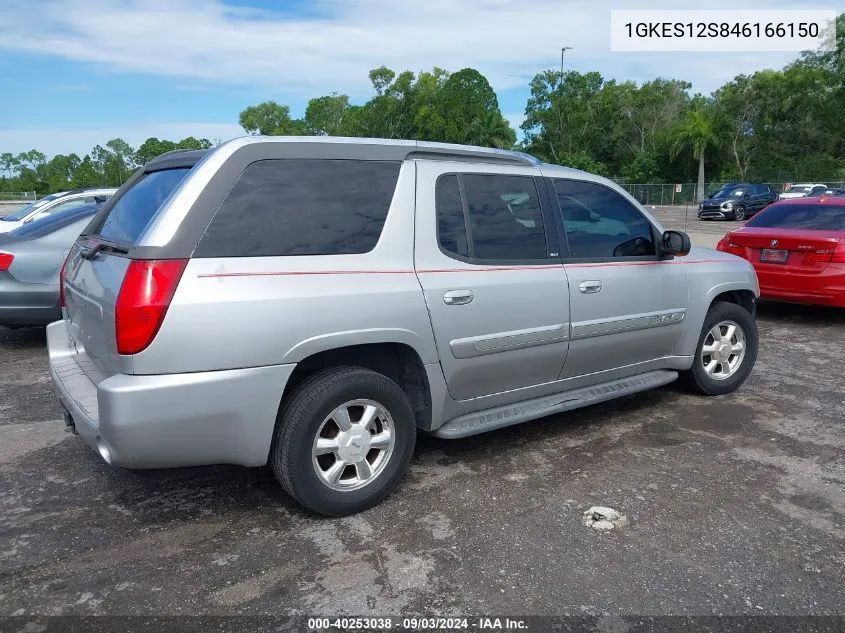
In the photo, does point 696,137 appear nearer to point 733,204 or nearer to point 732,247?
point 733,204

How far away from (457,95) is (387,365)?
8036 cm

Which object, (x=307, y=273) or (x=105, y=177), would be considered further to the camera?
(x=105, y=177)

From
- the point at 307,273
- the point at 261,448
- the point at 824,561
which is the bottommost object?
the point at 824,561

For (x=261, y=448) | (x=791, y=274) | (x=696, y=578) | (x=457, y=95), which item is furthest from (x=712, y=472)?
(x=457, y=95)

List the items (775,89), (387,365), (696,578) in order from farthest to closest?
(775,89) < (387,365) < (696,578)

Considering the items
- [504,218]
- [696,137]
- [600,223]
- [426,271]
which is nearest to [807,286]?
[600,223]

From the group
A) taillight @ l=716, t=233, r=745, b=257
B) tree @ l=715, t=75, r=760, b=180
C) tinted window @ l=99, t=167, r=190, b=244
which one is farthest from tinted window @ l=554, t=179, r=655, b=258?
tree @ l=715, t=75, r=760, b=180

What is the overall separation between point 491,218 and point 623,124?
237 feet

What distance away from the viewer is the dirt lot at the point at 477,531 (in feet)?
9.16

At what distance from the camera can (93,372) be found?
3375 mm

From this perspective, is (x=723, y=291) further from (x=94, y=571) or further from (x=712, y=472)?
(x=94, y=571)

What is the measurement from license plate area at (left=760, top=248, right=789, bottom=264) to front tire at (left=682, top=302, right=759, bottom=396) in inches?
119

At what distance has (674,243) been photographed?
472 centimetres

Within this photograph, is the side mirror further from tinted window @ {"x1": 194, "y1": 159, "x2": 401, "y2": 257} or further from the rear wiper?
the rear wiper
